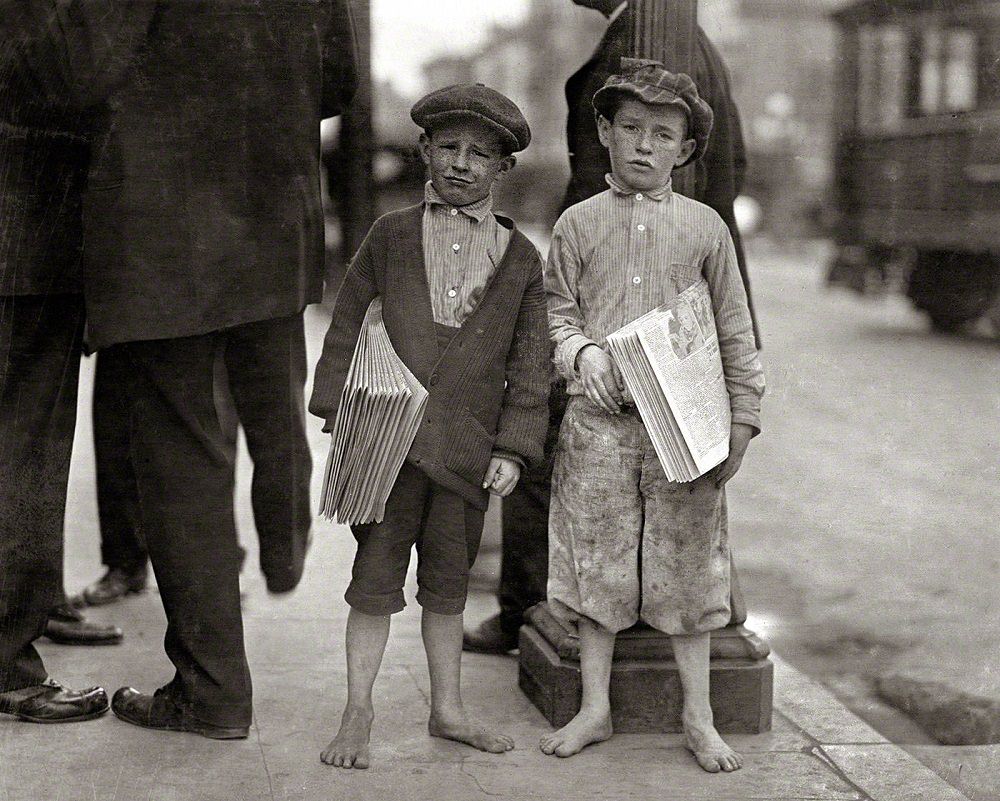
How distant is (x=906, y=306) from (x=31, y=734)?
1469 centimetres

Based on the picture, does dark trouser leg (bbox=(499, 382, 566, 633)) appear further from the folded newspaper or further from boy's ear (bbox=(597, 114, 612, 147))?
boy's ear (bbox=(597, 114, 612, 147))

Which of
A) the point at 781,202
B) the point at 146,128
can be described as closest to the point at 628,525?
the point at 146,128

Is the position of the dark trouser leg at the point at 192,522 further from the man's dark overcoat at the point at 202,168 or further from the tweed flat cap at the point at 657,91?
the tweed flat cap at the point at 657,91

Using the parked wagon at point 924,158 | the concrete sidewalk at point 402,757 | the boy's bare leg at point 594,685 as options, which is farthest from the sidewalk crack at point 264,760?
the parked wagon at point 924,158

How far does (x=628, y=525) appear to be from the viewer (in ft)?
10.1

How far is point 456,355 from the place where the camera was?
295 centimetres

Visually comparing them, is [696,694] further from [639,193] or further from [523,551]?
[639,193]

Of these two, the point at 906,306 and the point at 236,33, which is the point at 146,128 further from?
the point at 906,306

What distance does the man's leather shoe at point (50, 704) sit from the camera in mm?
3156

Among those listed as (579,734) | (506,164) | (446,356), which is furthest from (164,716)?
(506,164)

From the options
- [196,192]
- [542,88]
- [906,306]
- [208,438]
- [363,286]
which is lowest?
[906,306]

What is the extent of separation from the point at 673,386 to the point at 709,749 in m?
0.85

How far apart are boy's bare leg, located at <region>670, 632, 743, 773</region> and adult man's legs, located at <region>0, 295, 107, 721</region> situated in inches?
54.7

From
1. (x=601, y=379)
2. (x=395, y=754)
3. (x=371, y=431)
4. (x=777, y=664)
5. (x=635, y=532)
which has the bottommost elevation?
(x=777, y=664)
